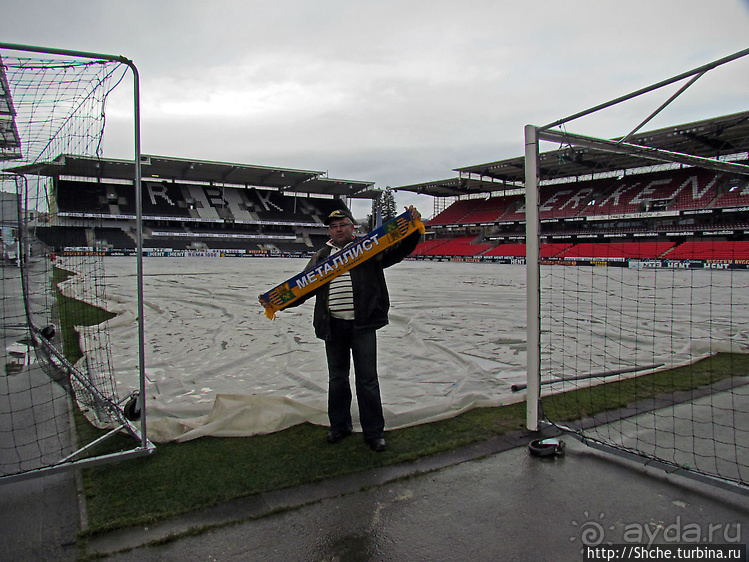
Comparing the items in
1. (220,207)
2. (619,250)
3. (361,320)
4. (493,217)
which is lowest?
(361,320)

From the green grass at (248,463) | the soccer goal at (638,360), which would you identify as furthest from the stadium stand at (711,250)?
the green grass at (248,463)

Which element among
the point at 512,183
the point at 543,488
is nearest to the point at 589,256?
the point at 512,183

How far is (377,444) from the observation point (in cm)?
291

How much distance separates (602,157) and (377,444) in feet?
13.5

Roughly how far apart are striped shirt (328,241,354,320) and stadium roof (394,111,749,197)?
1683 millimetres

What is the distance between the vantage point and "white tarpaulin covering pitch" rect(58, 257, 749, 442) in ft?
11.1

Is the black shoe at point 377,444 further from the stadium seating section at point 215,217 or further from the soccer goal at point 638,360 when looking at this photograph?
the stadium seating section at point 215,217

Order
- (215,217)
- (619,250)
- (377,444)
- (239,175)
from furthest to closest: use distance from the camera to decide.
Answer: (215,217) → (239,175) → (619,250) → (377,444)

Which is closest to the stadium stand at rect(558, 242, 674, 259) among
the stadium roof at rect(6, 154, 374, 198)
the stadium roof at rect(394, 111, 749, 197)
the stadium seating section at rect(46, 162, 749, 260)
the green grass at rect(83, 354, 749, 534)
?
the stadium seating section at rect(46, 162, 749, 260)

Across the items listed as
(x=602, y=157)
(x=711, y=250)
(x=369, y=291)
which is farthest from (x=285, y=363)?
(x=711, y=250)

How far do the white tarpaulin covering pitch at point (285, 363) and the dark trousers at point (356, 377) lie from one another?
0.35m

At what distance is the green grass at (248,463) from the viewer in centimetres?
226

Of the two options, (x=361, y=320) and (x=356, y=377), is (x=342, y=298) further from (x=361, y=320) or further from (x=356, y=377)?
(x=356, y=377)

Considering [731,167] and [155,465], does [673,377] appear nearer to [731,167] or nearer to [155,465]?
[731,167]
